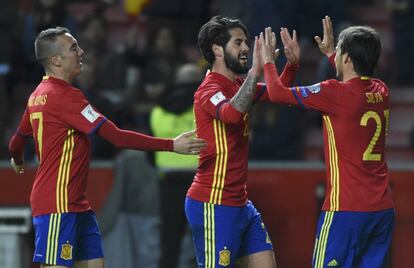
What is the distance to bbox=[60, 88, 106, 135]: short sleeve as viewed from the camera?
8422mm

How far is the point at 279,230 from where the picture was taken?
1183 cm

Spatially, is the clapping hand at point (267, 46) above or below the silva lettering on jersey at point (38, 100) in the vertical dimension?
above

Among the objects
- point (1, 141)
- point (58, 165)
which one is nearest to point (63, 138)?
point (58, 165)

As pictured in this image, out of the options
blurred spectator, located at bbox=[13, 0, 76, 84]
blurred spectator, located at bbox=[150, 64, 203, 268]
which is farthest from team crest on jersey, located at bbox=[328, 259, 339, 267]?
blurred spectator, located at bbox=[13, 0, 76, 84]

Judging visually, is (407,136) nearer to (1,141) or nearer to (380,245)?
(1,141)

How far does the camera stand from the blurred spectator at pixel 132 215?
11859 millimetres

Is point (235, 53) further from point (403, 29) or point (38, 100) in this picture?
point (403, 29)

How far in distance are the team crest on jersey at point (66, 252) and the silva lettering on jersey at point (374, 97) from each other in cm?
221

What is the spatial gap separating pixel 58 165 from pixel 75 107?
41 cm

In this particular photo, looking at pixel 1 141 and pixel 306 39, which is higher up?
pixel 306 39

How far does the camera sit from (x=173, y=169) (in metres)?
11.6

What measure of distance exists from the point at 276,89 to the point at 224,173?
69 centimetres

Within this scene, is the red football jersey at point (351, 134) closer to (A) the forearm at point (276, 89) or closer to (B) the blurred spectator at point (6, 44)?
(A) the forearm at point (276, 89)

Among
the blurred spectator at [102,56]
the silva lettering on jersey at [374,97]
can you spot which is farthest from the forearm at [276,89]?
the blurred spectator at [102,56]
